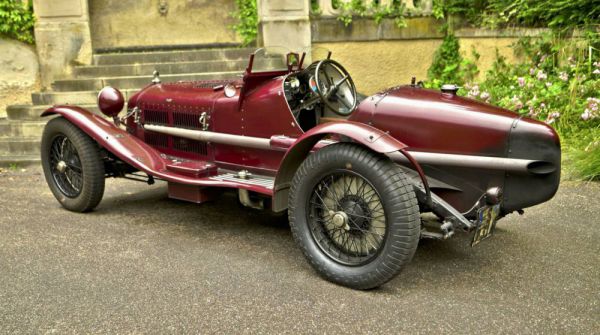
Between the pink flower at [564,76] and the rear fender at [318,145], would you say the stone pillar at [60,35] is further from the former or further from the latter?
the pink flower at [564,76]

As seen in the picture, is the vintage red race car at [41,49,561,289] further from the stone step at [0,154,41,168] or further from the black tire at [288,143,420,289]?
the stone step at [0,154,41,168]

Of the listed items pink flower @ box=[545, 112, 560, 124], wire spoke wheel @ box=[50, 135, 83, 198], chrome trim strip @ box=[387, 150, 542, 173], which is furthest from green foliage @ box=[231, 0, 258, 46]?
chrome trim strip @ box=[387, 150, 542, 173]

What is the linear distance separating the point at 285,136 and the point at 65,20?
552 cm

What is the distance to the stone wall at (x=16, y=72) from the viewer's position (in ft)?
25.4

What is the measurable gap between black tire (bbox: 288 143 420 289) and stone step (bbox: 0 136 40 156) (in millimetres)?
4790

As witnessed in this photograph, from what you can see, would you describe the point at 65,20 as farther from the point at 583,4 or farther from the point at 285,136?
the point at 583,4

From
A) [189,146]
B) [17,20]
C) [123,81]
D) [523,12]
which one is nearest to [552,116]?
[523,12]

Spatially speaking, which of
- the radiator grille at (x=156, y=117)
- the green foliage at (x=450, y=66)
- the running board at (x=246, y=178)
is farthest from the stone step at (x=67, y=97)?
the green foliage at (x=450, y=66)

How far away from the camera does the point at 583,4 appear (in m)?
6.62

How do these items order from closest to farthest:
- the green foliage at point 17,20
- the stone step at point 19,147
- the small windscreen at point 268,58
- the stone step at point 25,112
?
the small windscreen at point 268,58
the stone step at point 19,147
the stone step at point 25,112
the green foliage at point 17,20

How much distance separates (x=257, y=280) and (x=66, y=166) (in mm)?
2315

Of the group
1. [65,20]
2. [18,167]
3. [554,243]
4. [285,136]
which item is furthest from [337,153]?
[65,20]

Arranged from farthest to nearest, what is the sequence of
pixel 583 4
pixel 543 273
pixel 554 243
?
pixel 583 4
pixel 554 243
pixel 543 273

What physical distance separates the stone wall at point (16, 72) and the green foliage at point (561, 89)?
6229mm
